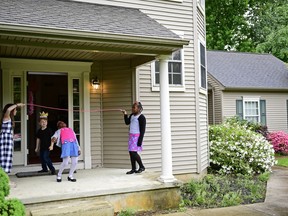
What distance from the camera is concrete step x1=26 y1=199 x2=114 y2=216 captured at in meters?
4.75

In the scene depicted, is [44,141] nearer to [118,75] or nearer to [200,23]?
[118,75]

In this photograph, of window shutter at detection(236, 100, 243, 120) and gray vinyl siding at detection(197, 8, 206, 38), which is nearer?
gray vinyl siding at detection(197, 8, 206, 38)

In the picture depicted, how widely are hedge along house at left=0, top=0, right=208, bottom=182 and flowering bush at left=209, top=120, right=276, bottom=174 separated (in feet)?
1.90

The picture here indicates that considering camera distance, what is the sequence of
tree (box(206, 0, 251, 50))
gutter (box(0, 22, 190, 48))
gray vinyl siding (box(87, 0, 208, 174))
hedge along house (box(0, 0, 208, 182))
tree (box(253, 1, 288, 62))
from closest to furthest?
gutter (box(0, 22, 190, 48))
hedge along house (box(0, 0, 208, 182))
gray vinyl siding (box(87, 0, 208, 174))
tree (box(253, 1, 288, 62))
tree (box(206, 0, 251, 50))

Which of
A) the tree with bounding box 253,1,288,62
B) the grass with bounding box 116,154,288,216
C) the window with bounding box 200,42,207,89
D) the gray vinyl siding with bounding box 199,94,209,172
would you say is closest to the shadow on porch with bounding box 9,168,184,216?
the grass with bounding box 116,154,288,216

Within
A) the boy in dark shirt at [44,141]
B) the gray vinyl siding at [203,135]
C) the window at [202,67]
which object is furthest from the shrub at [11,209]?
the window at [202,67]

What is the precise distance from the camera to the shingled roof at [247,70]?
53.8 feet

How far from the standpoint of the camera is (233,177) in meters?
9.10

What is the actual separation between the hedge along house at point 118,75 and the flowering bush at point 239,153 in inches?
22.8

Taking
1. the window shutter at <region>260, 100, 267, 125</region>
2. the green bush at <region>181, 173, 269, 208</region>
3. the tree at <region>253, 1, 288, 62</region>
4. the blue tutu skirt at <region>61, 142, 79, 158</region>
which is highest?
the tree at <region>253, 1, 288, 62</region>

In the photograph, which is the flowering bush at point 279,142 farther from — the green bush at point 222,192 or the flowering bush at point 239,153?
the green bush at point 222,192

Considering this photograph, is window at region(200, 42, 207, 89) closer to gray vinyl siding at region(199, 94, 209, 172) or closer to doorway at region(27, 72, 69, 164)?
gray vinyl siding at region(199, 94, 209, 172)

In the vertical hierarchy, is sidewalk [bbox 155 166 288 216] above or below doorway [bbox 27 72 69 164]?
below

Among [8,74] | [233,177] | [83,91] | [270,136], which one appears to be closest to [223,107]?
[270,136]
